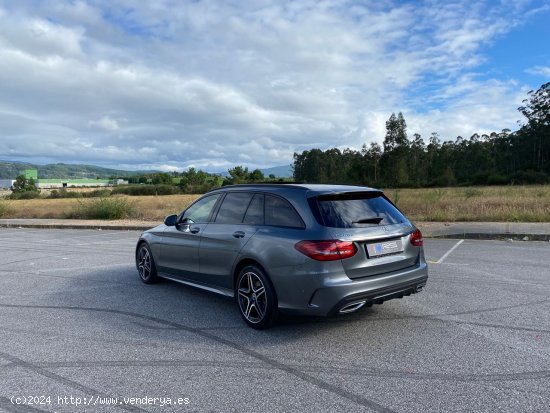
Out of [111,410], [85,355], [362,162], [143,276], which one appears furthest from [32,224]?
[362,162]

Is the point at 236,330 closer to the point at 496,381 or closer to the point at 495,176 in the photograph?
the point at 496,381

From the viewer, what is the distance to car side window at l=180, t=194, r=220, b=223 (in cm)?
594

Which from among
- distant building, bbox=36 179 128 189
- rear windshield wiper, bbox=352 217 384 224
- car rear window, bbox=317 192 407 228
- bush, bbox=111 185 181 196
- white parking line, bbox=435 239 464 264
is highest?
Answer: distant building, bbox=36 179 128 189

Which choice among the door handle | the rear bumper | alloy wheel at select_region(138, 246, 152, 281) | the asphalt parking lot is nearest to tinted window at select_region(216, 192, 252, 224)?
the door handle

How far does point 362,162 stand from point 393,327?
8066cm

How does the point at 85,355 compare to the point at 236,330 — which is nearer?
the point at 85,355

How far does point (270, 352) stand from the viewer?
419cm

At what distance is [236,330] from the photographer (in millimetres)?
4812

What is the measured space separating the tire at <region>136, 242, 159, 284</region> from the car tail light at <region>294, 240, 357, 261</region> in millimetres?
3479

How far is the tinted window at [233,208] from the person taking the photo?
5.33 m

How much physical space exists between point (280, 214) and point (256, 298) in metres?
0.96

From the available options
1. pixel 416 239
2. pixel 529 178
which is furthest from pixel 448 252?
pixel 529 178

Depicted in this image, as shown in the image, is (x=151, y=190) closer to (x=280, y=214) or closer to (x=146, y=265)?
(x=146, y=265)

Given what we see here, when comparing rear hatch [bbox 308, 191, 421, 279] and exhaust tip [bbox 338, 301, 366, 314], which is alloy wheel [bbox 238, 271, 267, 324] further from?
rear hatch [bbox 308, 191, 421, 279]
